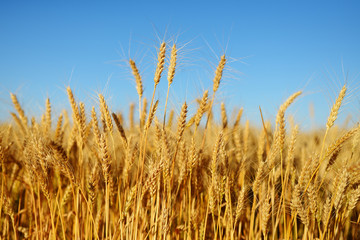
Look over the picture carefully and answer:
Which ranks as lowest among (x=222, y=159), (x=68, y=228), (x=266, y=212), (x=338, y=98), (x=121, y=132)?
(x=68, y=228)

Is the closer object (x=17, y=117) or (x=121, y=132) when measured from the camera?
(x=121, y=132)

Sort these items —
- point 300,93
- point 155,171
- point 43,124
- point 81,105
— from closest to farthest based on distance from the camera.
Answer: point 155,171
point 81,105
point 300,93
point 43,124

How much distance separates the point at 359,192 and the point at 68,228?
2573 millimetres

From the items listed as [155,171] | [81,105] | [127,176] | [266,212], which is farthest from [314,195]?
[81,105]

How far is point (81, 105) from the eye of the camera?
210 cm

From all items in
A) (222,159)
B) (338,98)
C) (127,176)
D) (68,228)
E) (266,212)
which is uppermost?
(338,98)

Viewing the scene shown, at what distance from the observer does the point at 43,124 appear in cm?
250

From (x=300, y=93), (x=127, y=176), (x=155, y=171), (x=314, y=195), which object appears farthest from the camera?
(x=300, y=93)

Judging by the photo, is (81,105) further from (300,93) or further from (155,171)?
(300,93)

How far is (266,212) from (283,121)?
0.64 m

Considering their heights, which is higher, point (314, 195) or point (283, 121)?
point (283, 121)

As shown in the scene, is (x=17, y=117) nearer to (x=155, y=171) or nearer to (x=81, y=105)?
(x=81, y=105)

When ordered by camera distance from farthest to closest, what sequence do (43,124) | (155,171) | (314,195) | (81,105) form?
1. (43,124)
2. (81,105)
3. (314,195)
4. (155,171)

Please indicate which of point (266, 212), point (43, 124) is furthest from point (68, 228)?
point (266, 212)
